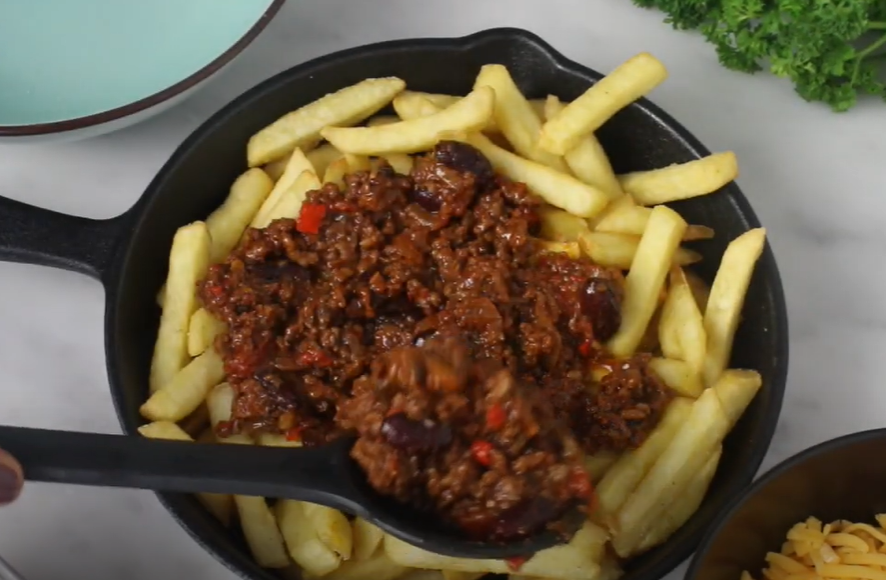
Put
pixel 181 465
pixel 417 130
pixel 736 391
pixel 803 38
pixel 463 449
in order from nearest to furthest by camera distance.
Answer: pixel 181 465, pixel 463 449, pixel 736 391, pixel 417 130, pixel 803 38

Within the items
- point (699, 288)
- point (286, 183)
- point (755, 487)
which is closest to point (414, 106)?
point (286, 183)

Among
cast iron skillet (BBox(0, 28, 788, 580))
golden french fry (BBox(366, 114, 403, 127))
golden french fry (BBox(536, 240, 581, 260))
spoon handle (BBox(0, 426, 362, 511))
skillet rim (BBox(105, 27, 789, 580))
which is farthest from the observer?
golden french fry (BBox(366, 114, 403, 127))

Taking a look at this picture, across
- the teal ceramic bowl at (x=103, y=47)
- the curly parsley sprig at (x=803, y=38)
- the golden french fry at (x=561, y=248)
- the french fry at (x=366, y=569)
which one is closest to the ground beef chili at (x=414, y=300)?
the golden french fry at (x=561, y=248)

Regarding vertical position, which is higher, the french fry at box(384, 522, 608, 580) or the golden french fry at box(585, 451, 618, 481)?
the golden french fry at box(585, 451, 618, 481)

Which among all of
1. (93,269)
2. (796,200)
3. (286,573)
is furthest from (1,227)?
(796,200)

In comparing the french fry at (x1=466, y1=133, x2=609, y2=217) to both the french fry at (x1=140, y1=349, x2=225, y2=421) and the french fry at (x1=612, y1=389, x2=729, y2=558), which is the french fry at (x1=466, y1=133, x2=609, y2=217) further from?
the french fry at (x1=140, y1=349, x2=225, y2=421)

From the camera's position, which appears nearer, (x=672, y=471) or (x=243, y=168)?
(x=672, y=471)

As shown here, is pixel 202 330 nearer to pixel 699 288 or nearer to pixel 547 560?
pixel 547 560

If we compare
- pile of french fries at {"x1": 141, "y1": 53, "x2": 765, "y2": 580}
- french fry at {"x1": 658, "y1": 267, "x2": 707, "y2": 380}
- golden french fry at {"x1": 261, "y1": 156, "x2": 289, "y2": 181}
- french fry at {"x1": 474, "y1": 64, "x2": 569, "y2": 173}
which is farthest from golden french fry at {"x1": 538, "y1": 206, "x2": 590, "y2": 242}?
golden french fry at {"x1": 261, "y1": 156, "x2": 289, "y2": 181}
